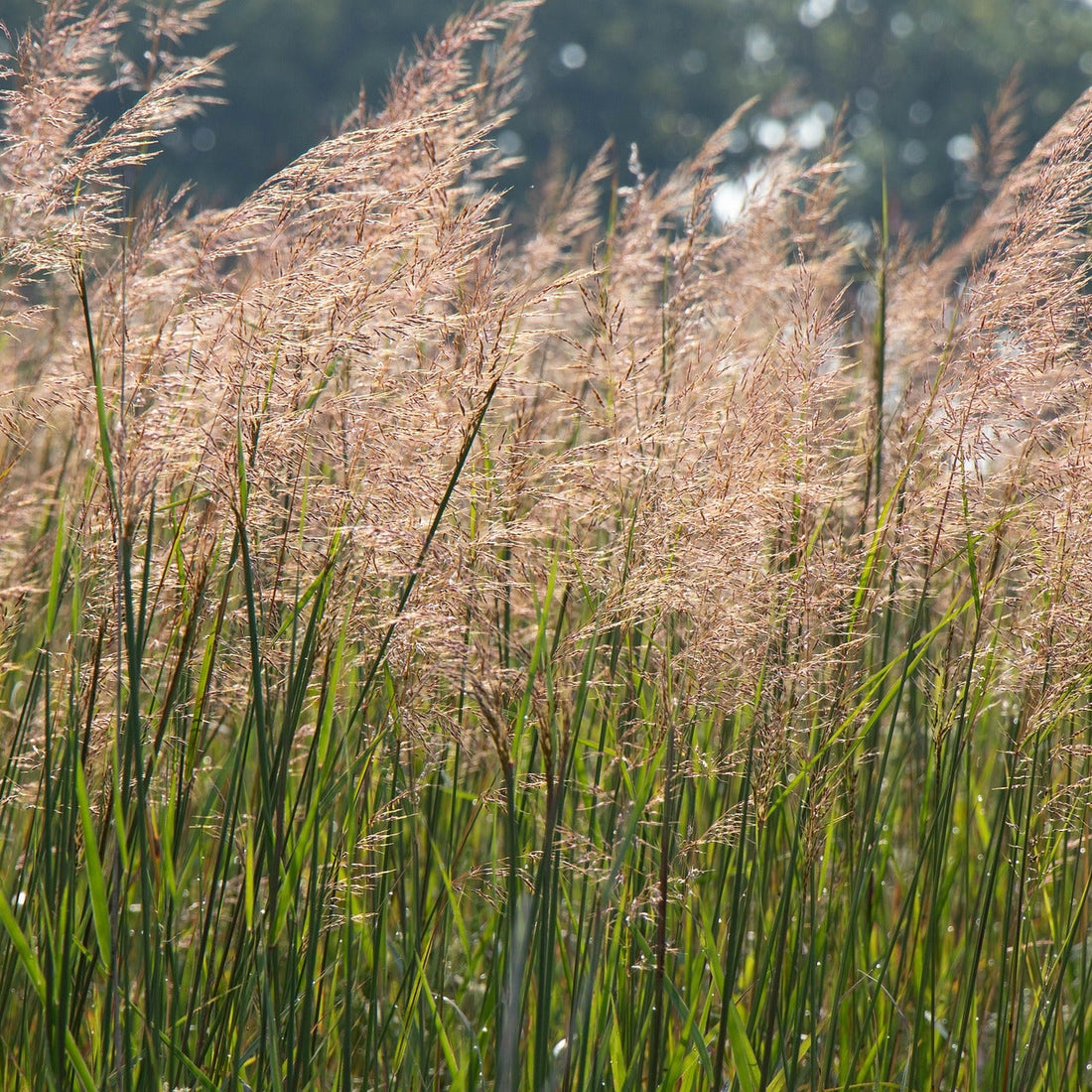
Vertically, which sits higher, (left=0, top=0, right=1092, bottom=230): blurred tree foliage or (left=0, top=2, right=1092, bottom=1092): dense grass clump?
(left=0, top=0, right=1092, bottom=230): blurred tree foliage

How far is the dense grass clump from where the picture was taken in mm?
1518

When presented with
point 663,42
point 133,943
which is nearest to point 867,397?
point 133,943

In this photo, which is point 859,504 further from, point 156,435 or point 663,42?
point 663,42

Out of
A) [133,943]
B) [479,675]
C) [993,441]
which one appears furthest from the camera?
[133,943]

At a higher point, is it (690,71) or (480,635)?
(690,71)

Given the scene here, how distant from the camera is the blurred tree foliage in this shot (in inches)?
1005

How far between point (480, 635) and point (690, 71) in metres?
31.0

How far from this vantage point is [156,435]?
1.55m

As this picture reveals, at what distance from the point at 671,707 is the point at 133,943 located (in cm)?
131

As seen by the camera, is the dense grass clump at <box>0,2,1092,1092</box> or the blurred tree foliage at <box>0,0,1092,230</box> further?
the blurred tree foliage at <box>0,0,1092,230</box>

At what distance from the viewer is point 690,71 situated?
2942 centimetres

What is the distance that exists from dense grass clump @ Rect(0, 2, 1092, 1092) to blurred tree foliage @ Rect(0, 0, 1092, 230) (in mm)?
23637

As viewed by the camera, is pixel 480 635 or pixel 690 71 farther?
pixel 690 71

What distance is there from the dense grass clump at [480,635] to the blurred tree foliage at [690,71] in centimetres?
2364
